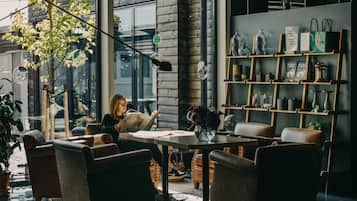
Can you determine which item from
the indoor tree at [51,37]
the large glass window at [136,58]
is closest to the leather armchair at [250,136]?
the large glass window at [136,58]

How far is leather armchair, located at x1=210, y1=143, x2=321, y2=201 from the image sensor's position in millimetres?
4832

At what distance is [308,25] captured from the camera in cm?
720

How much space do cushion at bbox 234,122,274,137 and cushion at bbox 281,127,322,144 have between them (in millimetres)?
301

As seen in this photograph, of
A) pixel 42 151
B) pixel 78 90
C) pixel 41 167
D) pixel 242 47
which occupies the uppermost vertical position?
pixel 242 47

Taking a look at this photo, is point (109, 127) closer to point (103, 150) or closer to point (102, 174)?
point (103, 150)

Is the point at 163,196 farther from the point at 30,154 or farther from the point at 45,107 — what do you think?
the point at 45,107

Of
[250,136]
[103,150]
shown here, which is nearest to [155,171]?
[250,136]

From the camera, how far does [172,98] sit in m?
8.45

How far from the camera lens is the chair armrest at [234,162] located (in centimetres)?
484

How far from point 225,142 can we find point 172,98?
2786 millimetres

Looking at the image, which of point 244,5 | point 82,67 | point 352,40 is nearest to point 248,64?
point 244,5

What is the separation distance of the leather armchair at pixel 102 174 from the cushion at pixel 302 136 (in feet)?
5.62

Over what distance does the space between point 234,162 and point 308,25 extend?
113 inches

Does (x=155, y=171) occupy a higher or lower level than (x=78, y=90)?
lower
